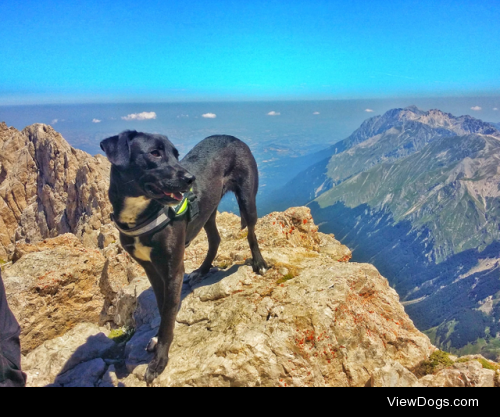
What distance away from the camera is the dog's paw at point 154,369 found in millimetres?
5664

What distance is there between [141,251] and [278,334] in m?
3.03

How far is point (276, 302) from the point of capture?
21.7 ft

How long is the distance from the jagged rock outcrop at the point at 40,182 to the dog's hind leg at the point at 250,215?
52.1 m

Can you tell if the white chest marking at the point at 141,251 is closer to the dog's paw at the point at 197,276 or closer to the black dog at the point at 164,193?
the black dog at the point at 164,193

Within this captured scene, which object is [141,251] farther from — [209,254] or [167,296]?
[209,254]

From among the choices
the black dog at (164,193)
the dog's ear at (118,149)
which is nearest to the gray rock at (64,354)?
the black dog at (164,193)

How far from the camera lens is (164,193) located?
15.2 feet
